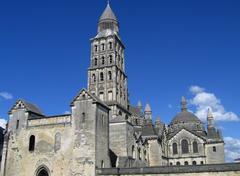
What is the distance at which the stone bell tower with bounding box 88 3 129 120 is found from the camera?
59438 mm

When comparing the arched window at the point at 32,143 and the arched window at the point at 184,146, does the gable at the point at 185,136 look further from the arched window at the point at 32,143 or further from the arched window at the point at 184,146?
the arched window at the point at 32,143

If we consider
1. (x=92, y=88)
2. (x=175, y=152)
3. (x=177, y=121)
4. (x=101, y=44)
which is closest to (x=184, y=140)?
(x=175, y=152)

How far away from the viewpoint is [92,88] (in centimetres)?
6144

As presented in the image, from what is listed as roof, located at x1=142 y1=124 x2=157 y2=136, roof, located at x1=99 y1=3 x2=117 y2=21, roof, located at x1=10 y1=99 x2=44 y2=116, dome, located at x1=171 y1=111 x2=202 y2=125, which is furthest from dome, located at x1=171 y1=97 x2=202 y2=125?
roof, located at x1=10 y1=99 x2=44 y2=116

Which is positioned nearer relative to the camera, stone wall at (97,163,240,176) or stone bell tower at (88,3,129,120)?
stone wall at (97,163,240,176)

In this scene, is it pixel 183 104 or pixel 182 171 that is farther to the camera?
pixel 183 104

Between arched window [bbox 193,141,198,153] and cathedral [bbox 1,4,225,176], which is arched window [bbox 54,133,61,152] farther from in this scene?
arched window [bbox 193,141,198,153]

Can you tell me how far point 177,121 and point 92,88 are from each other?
67.8 feet

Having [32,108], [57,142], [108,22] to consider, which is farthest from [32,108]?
[108,22]

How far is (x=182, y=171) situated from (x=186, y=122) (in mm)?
38453

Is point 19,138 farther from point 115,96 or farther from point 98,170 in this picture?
point 115,96

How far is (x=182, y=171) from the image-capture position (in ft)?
99.7

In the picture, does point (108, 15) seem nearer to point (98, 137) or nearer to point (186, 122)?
point (186, 122)

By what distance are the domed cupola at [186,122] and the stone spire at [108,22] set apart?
23.1 meters
